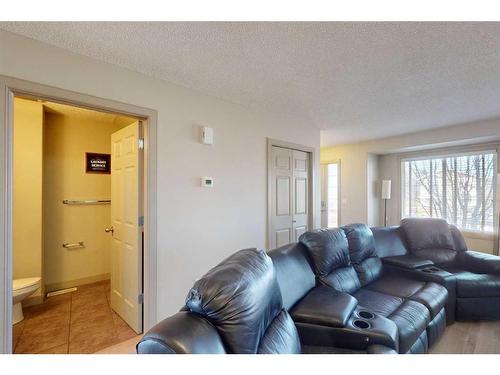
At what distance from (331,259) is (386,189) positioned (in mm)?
3475

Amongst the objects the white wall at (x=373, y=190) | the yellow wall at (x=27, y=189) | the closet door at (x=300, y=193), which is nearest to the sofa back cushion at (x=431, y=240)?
the closet door at (x=300, y=193)

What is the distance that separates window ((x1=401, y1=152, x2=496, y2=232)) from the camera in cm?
385

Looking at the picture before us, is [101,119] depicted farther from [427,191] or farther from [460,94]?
[427,191]

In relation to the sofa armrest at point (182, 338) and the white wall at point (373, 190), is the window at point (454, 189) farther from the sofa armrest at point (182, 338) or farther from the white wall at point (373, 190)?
the sofa armrest at point (182, 338)

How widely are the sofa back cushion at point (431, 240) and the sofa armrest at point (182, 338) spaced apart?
3.14 m

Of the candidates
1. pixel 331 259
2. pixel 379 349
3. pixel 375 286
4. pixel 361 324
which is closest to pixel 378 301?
pixel 375 286

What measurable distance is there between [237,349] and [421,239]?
3.20 meters

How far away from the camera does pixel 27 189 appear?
2.83 metres

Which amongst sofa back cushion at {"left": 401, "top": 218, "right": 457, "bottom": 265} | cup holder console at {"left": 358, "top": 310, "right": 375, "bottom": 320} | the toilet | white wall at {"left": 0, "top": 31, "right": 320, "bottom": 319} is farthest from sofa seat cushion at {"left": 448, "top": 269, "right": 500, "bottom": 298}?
the toilet

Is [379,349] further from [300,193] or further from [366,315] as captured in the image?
[300,193]

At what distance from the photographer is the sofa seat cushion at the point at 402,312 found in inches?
62.2

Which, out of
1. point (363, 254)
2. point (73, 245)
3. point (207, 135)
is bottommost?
point (73, 245)

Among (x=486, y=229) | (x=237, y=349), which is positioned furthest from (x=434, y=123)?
(x=237, y=349)
